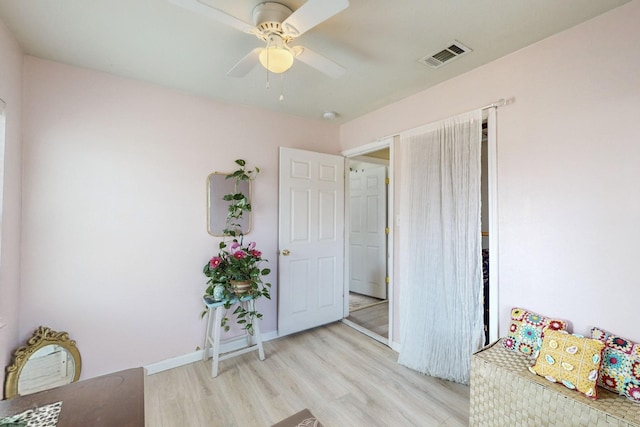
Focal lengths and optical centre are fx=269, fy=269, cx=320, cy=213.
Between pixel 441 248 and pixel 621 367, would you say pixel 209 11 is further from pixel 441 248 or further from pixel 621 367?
pixel 621 367

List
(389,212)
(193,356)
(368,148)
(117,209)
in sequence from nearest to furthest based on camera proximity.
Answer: (117,209) → (193,356) → (389,212) → (368,148)

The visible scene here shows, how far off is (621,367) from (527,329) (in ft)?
1.33

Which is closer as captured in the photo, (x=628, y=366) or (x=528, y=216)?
(x=628, y=366)

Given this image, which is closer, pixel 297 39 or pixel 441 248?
pixel 297 39

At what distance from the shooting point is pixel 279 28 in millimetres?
1433

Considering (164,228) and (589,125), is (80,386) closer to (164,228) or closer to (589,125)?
(164,228)

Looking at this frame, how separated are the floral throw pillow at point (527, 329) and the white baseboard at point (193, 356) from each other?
7.02 ft

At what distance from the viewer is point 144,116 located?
226 centimetres

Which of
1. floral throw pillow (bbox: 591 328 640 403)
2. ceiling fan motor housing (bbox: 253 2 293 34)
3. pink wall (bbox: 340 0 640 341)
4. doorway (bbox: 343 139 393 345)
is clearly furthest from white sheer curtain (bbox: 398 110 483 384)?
ceiling fan motor housing (bbox: 253 2 293 34)

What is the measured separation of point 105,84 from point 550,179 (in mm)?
3271

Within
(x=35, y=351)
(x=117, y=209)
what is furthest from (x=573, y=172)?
(x=35, y=351)

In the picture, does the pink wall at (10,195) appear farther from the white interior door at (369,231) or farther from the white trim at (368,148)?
the white interior door at (369,231)

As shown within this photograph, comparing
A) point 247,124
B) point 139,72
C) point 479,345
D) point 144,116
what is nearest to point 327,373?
point 479,345

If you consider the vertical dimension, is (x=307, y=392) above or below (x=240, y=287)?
below
